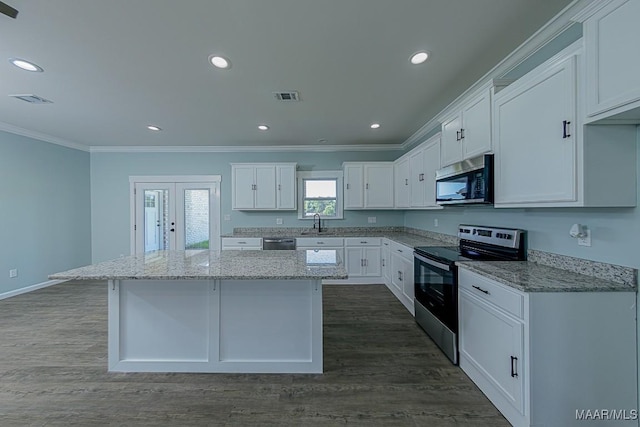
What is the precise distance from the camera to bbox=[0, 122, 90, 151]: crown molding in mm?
4089

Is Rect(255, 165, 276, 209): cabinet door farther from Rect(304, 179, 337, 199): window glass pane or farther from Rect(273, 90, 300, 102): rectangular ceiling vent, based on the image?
Rect(273, 90, 300, 102): rectangular ceiling vent

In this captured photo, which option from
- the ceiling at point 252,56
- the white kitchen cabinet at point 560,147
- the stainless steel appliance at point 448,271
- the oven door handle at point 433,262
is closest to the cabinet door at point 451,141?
the ceiling at point 252,56

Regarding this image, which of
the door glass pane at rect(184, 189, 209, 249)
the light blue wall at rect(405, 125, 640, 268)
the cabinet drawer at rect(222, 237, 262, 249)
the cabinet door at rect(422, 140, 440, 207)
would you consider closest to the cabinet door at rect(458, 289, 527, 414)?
the light blue wall at rect(405, 125, 640, 268)

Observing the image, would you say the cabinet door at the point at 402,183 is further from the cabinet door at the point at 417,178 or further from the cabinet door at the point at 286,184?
the cabinet door at the point at 286,184

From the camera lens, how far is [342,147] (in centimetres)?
531

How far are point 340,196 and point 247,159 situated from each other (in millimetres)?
2005

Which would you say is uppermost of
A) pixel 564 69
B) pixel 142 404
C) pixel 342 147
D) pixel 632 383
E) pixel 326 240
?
pixel 342 147

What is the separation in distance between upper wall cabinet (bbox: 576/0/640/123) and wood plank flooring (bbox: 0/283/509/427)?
193cm

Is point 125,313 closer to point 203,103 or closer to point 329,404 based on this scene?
point 329,404

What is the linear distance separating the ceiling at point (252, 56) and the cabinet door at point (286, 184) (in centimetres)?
121

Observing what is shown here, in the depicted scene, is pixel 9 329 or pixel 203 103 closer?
pixel 9 329

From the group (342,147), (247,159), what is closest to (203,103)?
(247,159)

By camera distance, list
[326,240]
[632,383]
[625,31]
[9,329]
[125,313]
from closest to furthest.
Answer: [625,31] < [632,383] < [125,313] < [9,329] < [326,240]

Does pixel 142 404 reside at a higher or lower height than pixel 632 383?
lower
